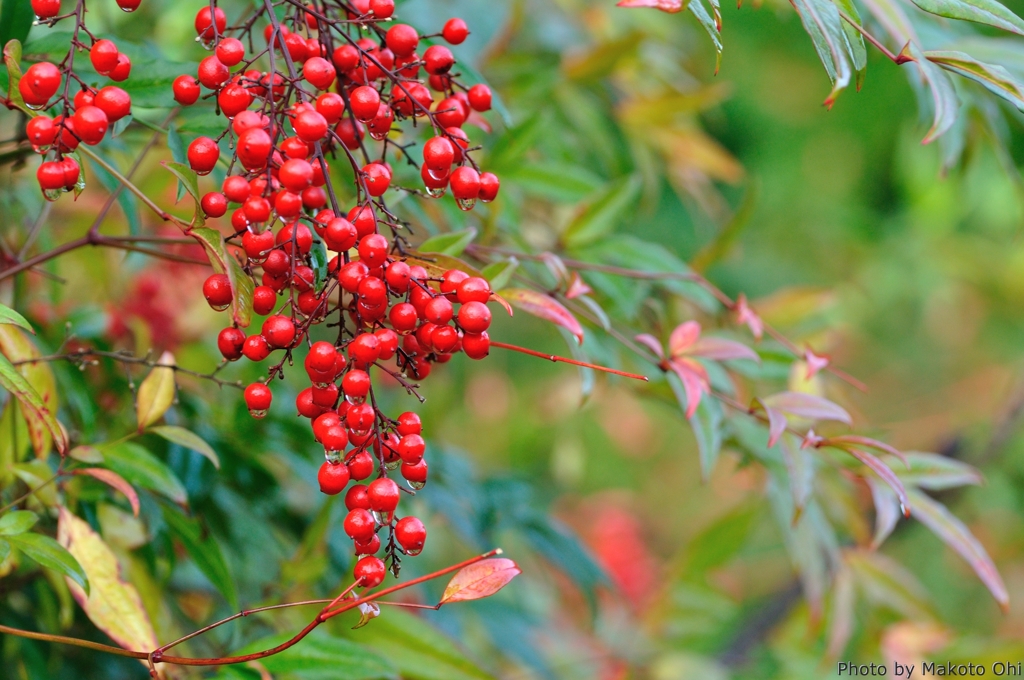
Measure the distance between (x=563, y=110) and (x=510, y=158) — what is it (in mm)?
305

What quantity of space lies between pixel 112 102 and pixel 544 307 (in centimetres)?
26

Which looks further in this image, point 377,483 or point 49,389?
point 49,389

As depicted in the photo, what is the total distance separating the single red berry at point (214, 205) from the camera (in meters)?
0.43

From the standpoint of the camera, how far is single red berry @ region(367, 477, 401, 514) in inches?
15.7

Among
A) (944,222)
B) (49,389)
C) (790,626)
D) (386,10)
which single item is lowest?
(790,626)

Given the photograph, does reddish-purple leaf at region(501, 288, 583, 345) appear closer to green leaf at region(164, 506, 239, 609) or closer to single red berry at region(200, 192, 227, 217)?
single red berry at region(200, 192, 227, 217)

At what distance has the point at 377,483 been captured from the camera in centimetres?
40

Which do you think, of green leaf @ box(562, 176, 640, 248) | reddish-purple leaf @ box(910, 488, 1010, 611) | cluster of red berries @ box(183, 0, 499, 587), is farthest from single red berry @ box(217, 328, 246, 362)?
reddish-purple leaf @ box(910, 488, 1010, 611)

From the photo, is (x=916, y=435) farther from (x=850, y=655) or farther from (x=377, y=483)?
(x=377, y=483)

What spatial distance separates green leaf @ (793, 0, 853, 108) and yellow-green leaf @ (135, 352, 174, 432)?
0.45 meters

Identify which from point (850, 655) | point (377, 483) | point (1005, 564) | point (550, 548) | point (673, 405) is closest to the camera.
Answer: point (377, 483)

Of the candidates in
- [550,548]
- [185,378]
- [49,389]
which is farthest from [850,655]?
[49,389]

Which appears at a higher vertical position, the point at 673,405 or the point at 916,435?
the point at 673,405

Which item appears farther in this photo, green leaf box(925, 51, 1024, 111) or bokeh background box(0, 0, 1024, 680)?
bokeh background box(0, 0, 1024, 680)
